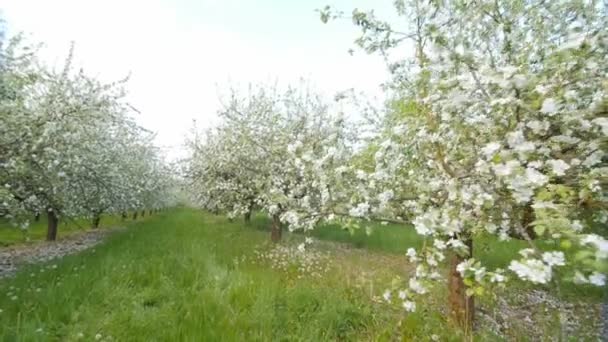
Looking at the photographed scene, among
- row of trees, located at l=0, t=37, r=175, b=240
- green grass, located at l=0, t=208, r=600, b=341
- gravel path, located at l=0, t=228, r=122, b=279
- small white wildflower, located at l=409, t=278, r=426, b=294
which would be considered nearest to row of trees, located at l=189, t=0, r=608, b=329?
small white wildflower, located at l=409, t=278, r=426, b=294

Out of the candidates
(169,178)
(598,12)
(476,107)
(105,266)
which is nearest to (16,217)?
(105,266)

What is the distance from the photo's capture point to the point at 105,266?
788cm

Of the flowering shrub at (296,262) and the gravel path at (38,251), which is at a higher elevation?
the flowering shrub at (296,262)

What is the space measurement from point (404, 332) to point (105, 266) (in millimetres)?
6357

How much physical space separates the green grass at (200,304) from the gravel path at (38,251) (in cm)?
158

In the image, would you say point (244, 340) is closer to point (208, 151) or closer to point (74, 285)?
point (74, 285)

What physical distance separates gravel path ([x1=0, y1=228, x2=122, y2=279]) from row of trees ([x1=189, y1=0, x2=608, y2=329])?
28.2 feet

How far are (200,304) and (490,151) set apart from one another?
4937 millimetres

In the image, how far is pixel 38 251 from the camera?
38.8 feet

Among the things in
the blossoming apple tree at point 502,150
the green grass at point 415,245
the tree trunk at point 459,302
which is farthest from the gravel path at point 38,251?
the tree trunk at point 459,302

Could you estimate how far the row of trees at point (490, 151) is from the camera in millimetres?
2158

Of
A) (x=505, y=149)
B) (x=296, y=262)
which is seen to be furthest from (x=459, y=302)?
(x=505, y=149)

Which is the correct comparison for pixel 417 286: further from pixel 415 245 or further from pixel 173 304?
pixel 415 245

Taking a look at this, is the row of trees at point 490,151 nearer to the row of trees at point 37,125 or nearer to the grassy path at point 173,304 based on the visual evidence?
the grassy path at point 173,304
